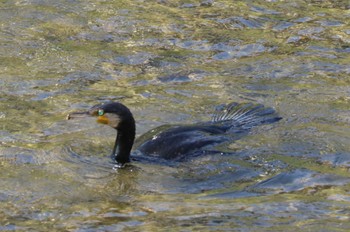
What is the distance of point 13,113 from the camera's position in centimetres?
901

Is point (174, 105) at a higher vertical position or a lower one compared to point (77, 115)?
lower

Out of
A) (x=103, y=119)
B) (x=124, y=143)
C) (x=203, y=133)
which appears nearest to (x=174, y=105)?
(x=203, y=133)

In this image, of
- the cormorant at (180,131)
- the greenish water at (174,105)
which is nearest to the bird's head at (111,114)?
the cormorant at (180,131)

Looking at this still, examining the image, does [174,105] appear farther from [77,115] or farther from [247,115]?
[77,115]

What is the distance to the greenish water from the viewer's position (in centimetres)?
669

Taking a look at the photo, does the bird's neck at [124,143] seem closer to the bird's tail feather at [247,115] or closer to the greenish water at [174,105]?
the greenish water at [174,105]

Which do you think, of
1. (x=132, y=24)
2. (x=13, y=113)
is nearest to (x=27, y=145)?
(x=13, y=113)

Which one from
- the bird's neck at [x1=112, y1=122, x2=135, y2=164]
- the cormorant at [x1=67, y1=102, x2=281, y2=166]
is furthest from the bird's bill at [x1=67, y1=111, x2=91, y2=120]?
the bird's neck at [x1=112, y1=122, x2=135, y2=164]

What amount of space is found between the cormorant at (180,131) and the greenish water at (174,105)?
0.14 m

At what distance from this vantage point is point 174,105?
9.34 meters

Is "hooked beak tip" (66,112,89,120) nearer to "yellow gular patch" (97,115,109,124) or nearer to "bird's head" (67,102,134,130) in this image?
"bird's head" (67,102,134,130)

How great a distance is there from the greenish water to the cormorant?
0.46 feet

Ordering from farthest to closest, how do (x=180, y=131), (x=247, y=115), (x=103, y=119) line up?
(x=247, y=115) < (x=180, y=131) < (x=103, y=119)

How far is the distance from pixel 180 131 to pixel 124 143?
1.99 feet
